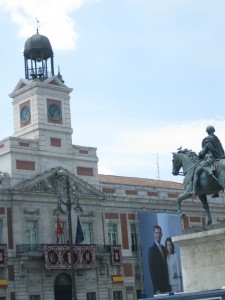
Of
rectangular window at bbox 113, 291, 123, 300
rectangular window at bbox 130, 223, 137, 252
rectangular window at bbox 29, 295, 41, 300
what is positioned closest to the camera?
rectangular window at bbox 29, 295, 41, 300

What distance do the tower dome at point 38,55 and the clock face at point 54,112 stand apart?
87.7 inches

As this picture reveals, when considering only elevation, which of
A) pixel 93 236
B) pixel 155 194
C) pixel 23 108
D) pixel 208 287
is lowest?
pixel 208 287

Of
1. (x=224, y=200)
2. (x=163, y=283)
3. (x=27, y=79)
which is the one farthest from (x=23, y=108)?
(x=224, y=200)

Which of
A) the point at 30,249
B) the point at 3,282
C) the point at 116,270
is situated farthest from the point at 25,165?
the point at 116,270

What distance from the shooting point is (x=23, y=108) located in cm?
4634

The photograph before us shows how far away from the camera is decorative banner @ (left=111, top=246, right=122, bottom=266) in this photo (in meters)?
46.0

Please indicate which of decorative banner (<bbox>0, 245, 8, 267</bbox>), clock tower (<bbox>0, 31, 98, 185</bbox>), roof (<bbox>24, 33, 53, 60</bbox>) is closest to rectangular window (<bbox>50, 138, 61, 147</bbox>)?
clock tower (<bbox>0, 31, 98, 185</bbox>)

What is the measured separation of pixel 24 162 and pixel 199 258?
25.5 metres

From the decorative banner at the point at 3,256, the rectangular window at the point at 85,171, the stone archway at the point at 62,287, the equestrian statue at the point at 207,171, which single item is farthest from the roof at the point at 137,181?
the equestrian statue at the point at 207,171

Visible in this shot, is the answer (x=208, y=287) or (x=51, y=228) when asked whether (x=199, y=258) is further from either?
(x=51, y=228)

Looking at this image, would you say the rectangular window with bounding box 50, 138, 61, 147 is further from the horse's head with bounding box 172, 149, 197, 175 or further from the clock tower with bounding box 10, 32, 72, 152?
the horse's head with bounding box 172, 149, 197, 175

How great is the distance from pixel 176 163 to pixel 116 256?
25.6m

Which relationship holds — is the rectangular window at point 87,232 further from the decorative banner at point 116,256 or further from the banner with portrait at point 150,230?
the banner with portrait at point 150,230

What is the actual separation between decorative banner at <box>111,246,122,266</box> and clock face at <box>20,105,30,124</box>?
33.5 feet
